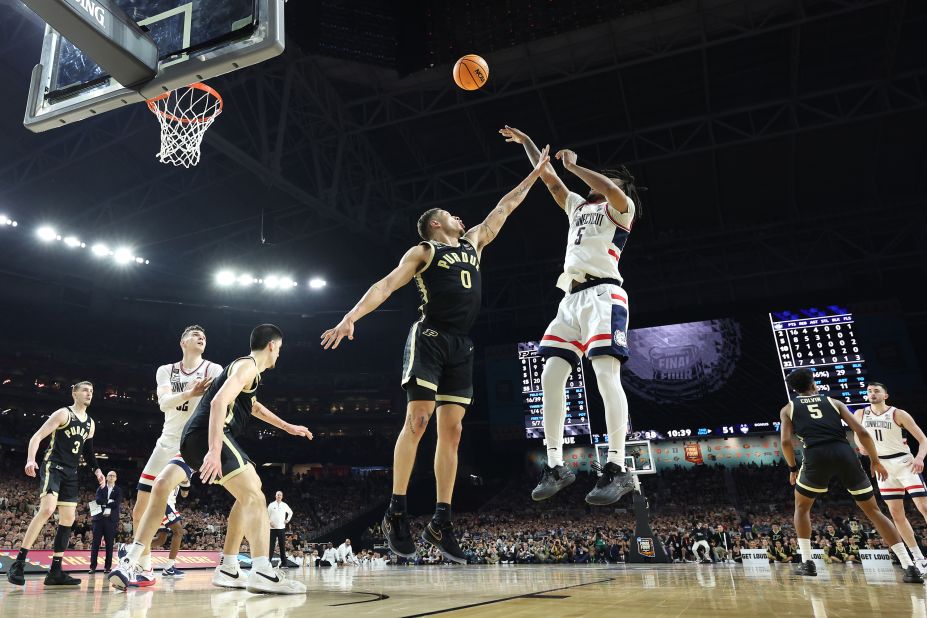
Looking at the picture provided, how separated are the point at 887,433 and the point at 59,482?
10.3m

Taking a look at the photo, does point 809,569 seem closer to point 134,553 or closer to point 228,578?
point 228,578

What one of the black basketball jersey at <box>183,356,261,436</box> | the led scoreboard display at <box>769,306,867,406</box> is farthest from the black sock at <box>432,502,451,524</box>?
the led scoreboard display at <box>769,306,867,406</box>

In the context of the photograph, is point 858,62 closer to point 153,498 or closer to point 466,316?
point 466,316

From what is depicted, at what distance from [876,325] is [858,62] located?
32.0ft

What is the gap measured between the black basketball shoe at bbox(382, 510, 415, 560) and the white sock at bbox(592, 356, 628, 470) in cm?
152

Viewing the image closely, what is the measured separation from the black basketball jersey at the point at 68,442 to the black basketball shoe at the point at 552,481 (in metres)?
6.18

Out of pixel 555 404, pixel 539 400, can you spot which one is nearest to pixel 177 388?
pixel 555 404

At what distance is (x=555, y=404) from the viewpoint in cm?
439

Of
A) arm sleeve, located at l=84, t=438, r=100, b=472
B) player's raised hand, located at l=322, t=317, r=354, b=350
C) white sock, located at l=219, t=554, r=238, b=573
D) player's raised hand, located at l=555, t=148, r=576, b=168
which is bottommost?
white sock, located at l=219, t=554, r=238, b=573

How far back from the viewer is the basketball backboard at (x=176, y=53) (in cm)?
436

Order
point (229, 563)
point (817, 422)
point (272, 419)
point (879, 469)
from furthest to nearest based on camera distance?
point (879, 469), point (817, 422), point (272, 419), point (229, 563)

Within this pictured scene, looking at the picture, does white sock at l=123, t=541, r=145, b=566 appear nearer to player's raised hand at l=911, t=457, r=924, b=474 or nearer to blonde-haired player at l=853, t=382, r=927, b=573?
blonde-haired player at l=853, t=382, r=927, b=573

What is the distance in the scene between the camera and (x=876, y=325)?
20781 millimetres

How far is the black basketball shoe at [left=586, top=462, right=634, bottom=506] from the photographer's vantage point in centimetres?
389
